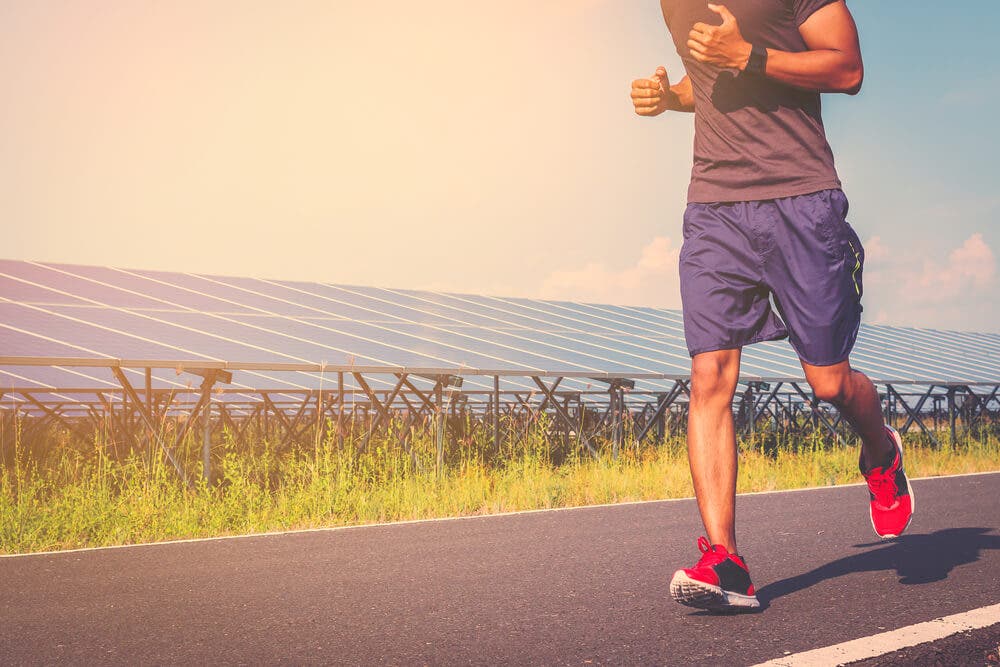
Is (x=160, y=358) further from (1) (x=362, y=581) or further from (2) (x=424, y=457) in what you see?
(1) (x=362, y=581)

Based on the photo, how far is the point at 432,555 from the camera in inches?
195

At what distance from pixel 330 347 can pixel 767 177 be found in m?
10.2

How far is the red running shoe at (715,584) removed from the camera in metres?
3.01

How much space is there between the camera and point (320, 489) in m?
7.96

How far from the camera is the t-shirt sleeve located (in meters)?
3.37

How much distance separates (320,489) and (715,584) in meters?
5.42

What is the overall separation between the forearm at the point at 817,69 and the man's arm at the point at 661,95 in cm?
52

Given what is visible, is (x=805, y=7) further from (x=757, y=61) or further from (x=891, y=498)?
(x=891, y=498)

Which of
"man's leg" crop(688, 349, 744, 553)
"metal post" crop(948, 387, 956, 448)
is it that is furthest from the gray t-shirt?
"metal post" crop(948, 387, 956, 448)

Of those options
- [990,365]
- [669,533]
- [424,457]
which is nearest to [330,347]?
[424,457]

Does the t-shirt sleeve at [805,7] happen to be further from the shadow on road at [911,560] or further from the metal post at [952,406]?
the metal post at [952,406]

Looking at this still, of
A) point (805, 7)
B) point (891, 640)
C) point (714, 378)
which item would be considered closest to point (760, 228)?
point (714, 378)

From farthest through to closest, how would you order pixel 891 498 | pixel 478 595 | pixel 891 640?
pixel 478 595 < pixel 891 498 < pixel 891 640

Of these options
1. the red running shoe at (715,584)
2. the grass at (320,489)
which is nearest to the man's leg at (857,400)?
the red running shoe at (715,584)
